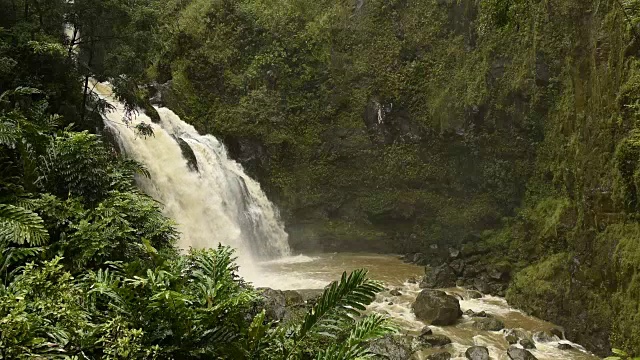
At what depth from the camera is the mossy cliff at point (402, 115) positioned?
566 inches

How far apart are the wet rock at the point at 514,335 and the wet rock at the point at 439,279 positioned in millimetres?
3451

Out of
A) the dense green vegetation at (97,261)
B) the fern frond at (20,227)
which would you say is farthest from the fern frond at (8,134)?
the fern frond at (20,227)

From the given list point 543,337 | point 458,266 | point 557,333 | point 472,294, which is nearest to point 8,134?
point 543,337

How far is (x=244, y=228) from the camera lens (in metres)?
16.6

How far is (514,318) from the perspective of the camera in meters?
12.2

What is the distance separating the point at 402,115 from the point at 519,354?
1164cm

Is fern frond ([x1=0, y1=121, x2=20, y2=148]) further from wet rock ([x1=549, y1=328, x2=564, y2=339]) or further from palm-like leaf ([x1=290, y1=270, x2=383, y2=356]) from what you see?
wet rock ([x1=549, y1=328, x2=564, y2=339])

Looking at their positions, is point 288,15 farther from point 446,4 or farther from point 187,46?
point 446,4

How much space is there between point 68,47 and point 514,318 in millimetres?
12536

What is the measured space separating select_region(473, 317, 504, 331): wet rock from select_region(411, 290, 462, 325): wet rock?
0.52m

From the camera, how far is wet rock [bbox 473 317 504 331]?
1119 centimetres

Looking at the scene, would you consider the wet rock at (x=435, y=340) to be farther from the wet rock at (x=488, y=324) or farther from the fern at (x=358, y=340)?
the fern at (x=358, y=340)

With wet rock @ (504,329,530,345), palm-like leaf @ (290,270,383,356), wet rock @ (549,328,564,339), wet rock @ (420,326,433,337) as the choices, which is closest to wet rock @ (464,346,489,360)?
wet rock @ (420,326,433,337)

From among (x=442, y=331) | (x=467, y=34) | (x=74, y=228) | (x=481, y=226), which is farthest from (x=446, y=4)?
(x=74, y=228)
